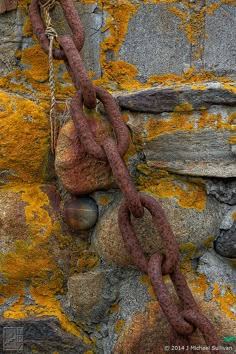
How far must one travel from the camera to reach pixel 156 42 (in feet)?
3.93

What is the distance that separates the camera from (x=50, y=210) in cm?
120

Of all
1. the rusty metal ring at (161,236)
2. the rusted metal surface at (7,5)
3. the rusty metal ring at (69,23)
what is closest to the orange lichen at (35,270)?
the rusty metal ring at (161,236)

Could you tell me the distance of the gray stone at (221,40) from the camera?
1157mm

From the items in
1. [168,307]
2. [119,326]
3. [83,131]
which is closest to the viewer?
[168,307]

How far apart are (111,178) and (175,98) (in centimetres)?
27

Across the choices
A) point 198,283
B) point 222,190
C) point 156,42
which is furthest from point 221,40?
point 198,283

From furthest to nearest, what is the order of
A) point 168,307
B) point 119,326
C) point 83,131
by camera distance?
point 119,326, point 83,131, point 168,307

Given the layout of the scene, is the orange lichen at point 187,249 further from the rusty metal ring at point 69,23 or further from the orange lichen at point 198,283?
the rusty metal ring at point 69,23

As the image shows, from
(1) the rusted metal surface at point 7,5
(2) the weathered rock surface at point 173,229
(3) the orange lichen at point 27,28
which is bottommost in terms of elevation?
(2) the weathered rock surface at point 173,229

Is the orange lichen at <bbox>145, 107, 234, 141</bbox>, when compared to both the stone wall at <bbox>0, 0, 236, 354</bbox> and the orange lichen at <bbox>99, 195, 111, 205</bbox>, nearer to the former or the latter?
the stone wall at <bbox>0, 0, 236, 354</bbox>

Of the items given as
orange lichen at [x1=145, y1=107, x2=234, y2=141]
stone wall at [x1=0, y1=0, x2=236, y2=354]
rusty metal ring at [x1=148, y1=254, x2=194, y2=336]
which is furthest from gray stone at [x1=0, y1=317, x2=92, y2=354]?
orange lichen at [x1=145, y1=107, x2=234, y2=141]

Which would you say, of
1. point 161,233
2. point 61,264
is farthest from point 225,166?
point 61,264

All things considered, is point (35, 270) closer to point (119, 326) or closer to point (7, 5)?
point (119, 326)

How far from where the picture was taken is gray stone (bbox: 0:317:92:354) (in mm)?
1131
